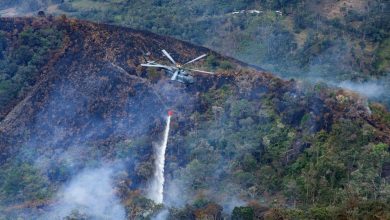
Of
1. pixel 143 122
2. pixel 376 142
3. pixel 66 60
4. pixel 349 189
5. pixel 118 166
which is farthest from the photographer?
pixel 66 60

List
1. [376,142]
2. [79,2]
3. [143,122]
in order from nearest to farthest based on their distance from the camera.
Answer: [376,142], [143,122], [79,2]

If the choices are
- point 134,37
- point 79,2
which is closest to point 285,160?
point 134,37

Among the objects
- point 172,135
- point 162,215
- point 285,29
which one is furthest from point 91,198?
point 285,29

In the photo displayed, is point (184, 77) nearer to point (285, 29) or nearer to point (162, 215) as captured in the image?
point (162, 215)

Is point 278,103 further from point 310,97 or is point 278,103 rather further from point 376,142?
point 376,142

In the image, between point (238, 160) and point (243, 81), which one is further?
point (243, 81)

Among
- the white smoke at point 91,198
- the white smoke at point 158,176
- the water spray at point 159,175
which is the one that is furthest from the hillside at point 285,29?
the white smoke at point 91,198

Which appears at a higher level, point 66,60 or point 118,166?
point 66,60
